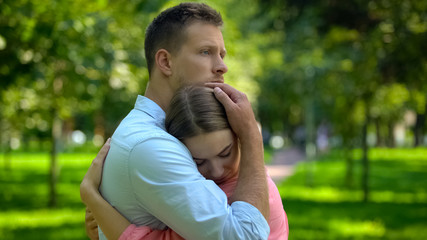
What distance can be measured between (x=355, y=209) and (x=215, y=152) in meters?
12.0

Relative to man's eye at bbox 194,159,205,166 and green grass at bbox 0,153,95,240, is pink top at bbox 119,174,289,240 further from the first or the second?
green grass at bbox 0,153,95,240

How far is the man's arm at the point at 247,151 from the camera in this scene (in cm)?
217

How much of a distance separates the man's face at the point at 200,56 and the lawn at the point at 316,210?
762 centimetres

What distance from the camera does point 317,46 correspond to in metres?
14.9

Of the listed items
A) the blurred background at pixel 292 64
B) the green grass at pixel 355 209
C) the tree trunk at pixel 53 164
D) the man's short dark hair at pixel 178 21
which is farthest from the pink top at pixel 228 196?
the tree trunk at pixel 53 164

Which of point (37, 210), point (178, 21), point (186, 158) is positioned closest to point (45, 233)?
point (37, 210)

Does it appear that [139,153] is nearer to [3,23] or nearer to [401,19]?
[3,23]

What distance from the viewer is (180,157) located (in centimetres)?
207

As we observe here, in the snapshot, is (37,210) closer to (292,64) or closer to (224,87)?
(292,64)

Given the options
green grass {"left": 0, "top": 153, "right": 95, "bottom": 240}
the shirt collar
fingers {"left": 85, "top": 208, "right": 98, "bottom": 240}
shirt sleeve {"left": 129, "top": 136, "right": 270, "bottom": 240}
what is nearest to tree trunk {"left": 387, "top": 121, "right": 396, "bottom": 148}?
green grass {"left": 0, "top": 153, "right": 95, "bottom": 240}

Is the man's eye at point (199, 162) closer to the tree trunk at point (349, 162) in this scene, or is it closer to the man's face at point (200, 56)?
the man's face at point (200, 56)

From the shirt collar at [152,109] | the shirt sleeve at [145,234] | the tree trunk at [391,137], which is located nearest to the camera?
the shirt sleeve at [145,234]

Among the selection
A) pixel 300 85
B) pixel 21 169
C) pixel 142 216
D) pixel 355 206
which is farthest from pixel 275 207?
pixel 21 169

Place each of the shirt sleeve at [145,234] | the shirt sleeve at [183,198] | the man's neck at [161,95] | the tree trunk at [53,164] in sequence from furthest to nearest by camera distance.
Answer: the tree trunk at [53,164] → the man's neck at [161,95] → the shirt sleeve at [145,234] → the shirt sleeve at [183,198]
